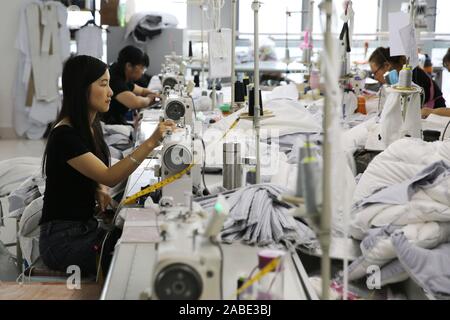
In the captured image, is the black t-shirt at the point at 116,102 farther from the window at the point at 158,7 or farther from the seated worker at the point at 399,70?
the window at the point at 158,7

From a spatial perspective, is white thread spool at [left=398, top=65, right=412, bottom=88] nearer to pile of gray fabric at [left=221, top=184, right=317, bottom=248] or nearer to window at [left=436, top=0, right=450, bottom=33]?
pile of gray fabric at [left=221, top=184, right=317, bottom=248]

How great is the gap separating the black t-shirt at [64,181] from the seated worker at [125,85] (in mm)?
2645

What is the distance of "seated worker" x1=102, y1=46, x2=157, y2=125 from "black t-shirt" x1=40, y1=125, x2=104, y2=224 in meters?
2.64

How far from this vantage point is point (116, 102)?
5.31 metres

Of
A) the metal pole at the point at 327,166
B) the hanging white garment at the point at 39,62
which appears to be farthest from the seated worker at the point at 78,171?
the hanging white garment at the point at 39,62

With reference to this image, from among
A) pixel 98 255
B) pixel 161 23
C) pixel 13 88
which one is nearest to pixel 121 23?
pixel 161 23

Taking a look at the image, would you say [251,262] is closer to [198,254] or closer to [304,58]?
[198,254]

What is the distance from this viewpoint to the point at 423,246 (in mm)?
1886

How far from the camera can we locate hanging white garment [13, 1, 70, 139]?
280 inches

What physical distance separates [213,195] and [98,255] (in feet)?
1.63

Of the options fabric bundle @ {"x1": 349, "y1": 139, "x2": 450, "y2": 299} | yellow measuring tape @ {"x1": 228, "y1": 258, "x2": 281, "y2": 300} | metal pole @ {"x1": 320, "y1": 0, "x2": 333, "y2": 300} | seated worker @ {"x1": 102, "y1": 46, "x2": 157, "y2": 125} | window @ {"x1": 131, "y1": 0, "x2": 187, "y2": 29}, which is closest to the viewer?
metal pole @ {"x1": 320, "y1": 0, "x2": 333, "y2": 300}

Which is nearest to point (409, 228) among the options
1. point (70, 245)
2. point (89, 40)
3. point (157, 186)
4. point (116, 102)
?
point (157, 186)

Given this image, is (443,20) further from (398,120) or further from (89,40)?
(398,120)

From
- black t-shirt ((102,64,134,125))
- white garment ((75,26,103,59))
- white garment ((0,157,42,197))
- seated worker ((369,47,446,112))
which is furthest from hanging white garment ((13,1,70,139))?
white garment ((0,157,42,197))
